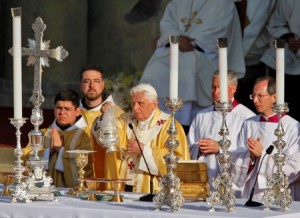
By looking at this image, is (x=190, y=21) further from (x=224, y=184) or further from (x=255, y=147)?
(x=224, y=184)

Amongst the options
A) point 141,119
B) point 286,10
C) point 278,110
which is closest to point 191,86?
point 286,10

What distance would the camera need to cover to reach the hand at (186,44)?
12078mm

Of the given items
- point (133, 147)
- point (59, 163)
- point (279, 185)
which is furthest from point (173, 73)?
point (59, 163)

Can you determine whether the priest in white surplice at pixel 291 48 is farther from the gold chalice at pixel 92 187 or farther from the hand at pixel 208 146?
the gold chalice at pixel 92 187

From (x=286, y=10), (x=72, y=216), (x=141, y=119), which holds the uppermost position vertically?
(x=286, y=10)

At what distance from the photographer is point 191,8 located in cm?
1213

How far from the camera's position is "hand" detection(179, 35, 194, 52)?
1208 cm

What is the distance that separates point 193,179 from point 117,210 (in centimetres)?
68

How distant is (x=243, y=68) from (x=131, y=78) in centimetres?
140

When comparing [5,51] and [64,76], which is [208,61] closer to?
[64,76]

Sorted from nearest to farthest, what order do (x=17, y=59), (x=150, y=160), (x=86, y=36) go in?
(x=17, y=59) → (x=150, y=160) → (x=86, y=36)

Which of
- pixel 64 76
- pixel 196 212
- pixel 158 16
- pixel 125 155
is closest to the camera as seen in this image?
pixel 196 212

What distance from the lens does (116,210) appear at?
643 centimetres

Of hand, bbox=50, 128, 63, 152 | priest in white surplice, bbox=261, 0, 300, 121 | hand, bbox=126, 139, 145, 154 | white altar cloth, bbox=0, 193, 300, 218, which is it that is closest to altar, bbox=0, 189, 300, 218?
white altar cloth, bbox=0, 193, 300, 218
